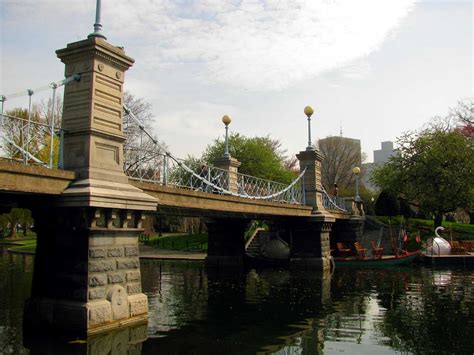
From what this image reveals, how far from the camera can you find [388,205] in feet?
123

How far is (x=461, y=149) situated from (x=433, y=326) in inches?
971

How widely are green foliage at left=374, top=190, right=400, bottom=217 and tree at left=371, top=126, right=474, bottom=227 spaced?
7.21 feet

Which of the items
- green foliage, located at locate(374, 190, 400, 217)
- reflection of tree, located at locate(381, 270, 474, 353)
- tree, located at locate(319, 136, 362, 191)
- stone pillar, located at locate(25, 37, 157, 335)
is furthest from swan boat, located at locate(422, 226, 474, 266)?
tree, located at locate(319, 136, 362, 191)

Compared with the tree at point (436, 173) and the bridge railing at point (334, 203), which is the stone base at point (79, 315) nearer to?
the bridge railing at point (334, 203)

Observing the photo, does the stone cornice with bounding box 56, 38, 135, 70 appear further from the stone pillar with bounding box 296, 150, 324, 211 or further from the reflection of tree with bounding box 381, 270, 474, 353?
the stone pillar with bounding box 296, 150, 324, 211

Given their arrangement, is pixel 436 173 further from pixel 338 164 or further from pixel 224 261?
pixel 338 164

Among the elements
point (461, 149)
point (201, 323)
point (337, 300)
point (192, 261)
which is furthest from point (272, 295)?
point (461, 149)

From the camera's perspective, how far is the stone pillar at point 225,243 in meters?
26.7

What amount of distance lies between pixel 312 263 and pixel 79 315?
1700 centimetres

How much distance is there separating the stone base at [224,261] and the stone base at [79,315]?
16.2 metres

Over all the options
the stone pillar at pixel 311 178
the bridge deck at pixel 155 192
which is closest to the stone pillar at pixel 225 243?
the stone pillar at pixel 311 178

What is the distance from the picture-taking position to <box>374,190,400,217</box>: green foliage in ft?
122

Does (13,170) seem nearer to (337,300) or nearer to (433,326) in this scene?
(433,326)

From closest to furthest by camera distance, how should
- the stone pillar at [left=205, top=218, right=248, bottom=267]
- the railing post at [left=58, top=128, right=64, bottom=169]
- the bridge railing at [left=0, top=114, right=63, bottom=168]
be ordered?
the bridge railing at [left=0, top=114, right=63, bottom=168] < the railing post at [left=58, top=128, right=64, bottom=169] < the stone pillar at [left=205, top=218, right=248, bottom=267]
